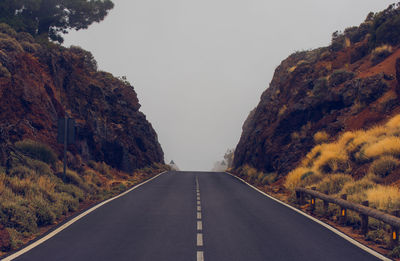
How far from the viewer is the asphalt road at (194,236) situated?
24.7 feet

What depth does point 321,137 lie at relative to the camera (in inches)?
996

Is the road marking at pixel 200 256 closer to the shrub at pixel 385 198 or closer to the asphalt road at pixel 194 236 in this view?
the asphalt road at pixel 194 236

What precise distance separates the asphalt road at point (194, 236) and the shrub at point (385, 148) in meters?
6.04

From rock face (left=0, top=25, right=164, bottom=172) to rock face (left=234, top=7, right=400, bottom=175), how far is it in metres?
12.6

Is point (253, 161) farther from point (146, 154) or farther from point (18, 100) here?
point (18, 100)

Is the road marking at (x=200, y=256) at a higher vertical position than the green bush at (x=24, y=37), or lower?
lower

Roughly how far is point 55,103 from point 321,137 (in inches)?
698

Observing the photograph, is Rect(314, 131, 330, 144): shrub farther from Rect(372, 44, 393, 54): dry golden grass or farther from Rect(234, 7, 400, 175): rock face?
Rect(372, 44, 393, 54): dry golden grass

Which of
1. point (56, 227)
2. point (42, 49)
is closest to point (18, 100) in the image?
point (42, 49)

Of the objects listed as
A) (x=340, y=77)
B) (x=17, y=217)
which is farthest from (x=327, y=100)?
(x=17, y=217)

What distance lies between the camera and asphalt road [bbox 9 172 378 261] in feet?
24.7

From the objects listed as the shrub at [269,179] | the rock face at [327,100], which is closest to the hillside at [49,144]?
the shrub at [269,179]

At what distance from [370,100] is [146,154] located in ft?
82.4

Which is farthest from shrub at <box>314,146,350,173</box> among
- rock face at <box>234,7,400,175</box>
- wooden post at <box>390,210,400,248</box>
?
wooden post at <box>390,210,400,248</box>
